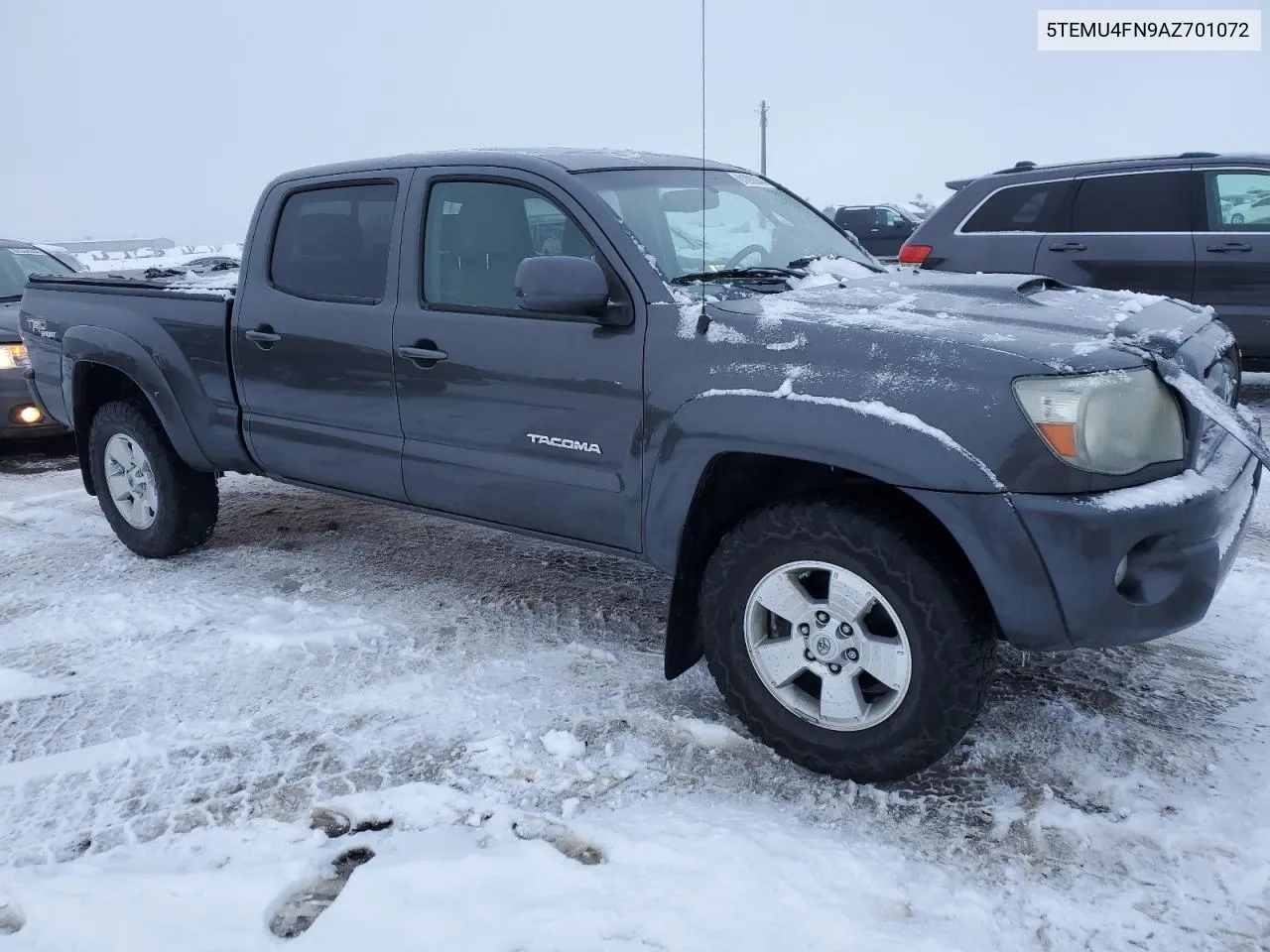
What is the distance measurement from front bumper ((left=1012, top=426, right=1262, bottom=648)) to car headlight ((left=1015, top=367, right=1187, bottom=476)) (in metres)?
0.08

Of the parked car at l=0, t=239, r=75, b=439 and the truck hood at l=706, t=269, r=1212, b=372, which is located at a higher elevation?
the truck hood at l=706, t=269, r=1212, b=372

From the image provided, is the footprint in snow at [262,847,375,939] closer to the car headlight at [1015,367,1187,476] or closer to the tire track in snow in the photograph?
the tire track in snow

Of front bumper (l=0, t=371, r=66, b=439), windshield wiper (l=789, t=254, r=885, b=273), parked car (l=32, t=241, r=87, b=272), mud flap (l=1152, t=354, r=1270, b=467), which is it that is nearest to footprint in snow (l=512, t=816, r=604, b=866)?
mud flap (l=1152, t=354, r=1270, b=467)

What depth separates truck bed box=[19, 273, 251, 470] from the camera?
4352 mm

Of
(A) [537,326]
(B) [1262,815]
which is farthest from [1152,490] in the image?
(A) [537,326]

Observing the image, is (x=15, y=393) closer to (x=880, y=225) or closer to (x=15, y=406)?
(x=15, y=406)

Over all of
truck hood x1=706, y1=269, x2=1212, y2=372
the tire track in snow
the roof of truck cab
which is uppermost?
the roof of truck cab

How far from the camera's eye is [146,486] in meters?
4.85

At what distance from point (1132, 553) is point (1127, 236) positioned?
5079mm

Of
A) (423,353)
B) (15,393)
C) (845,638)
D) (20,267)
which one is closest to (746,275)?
(423,353)

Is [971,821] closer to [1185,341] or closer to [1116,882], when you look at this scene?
[1116,882]

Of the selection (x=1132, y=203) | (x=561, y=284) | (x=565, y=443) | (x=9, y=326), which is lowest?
(x=565, y=443)

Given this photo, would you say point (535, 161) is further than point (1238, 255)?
No

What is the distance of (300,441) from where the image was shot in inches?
162
